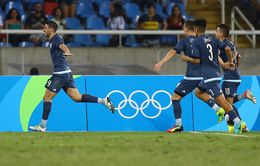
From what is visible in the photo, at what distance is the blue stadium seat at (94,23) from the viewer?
1012 inches

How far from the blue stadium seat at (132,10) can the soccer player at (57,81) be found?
7875mm

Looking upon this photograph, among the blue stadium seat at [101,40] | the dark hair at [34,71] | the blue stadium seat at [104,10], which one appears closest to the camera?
the dark hair at [34,71]

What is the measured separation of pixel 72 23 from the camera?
25578mm

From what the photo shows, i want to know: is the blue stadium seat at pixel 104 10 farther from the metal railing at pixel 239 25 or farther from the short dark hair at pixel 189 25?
the short dark hair at pixel 189 25

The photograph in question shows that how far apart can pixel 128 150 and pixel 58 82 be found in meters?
5.50

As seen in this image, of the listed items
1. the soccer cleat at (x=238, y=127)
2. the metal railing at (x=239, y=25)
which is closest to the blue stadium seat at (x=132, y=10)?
the metal railing at (x=239, y=25)

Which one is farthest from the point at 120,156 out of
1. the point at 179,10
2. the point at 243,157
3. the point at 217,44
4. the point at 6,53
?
the point at 179,10

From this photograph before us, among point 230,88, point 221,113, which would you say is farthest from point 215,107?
point 230,88

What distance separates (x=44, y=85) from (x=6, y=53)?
13.0ft

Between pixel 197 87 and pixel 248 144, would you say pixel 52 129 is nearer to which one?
pixel 197 87

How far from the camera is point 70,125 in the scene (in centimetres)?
1988

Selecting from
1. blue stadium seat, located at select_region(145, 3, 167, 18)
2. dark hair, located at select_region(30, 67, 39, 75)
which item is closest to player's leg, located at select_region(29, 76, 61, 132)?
dark hair, located at select_region(30, 67, 39, 75)

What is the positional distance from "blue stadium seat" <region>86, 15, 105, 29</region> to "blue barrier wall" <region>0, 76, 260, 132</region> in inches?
221

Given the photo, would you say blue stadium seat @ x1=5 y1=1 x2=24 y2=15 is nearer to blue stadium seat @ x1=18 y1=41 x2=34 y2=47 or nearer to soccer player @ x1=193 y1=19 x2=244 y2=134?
blue stadium seat @ x1=18 y1=41 x2=34 y2=47
